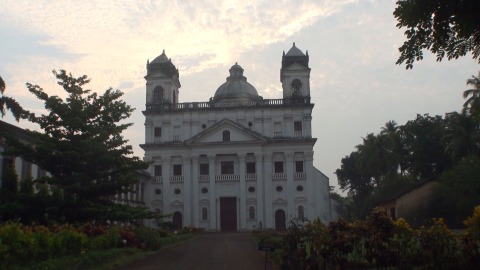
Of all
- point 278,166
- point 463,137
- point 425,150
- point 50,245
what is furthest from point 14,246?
point 425,150

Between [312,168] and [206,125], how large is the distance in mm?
11687

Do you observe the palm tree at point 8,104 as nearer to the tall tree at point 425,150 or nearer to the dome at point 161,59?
the dome at point 161,59

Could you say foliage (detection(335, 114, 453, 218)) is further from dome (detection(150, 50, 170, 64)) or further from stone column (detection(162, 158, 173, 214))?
dome (detection(150, 50, 170, 64))

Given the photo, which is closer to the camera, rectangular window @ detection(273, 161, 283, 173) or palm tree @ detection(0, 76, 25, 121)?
palm tree @ detection(0, 76, 25, 121)

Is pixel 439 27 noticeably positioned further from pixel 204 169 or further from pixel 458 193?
pixel 204 169

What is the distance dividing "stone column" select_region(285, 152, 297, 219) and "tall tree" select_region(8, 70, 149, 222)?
25.8 m

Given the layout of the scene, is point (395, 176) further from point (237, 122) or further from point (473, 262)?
point (473, 262)

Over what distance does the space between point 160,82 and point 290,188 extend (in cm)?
1775

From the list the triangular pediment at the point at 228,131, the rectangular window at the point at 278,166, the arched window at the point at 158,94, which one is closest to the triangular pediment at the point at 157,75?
the arched window at the point at 158,94

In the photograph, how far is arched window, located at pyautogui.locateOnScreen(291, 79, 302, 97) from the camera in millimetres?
52500

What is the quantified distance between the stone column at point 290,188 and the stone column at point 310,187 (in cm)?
140

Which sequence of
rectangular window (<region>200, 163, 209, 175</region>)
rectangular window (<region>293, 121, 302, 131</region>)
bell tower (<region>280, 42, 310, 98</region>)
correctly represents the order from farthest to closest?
bell tower (<region>280, 42, 310, 98</region>), rectangular window (<region>293, 121, 302, 131</region>), rectangular window (<region>200, 163, 209, 175</region>)

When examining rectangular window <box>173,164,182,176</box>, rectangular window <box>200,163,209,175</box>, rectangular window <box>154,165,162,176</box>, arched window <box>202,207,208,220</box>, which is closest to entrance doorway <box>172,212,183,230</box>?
arched window <box>202,207,208,220</box>

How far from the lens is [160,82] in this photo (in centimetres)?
5362
